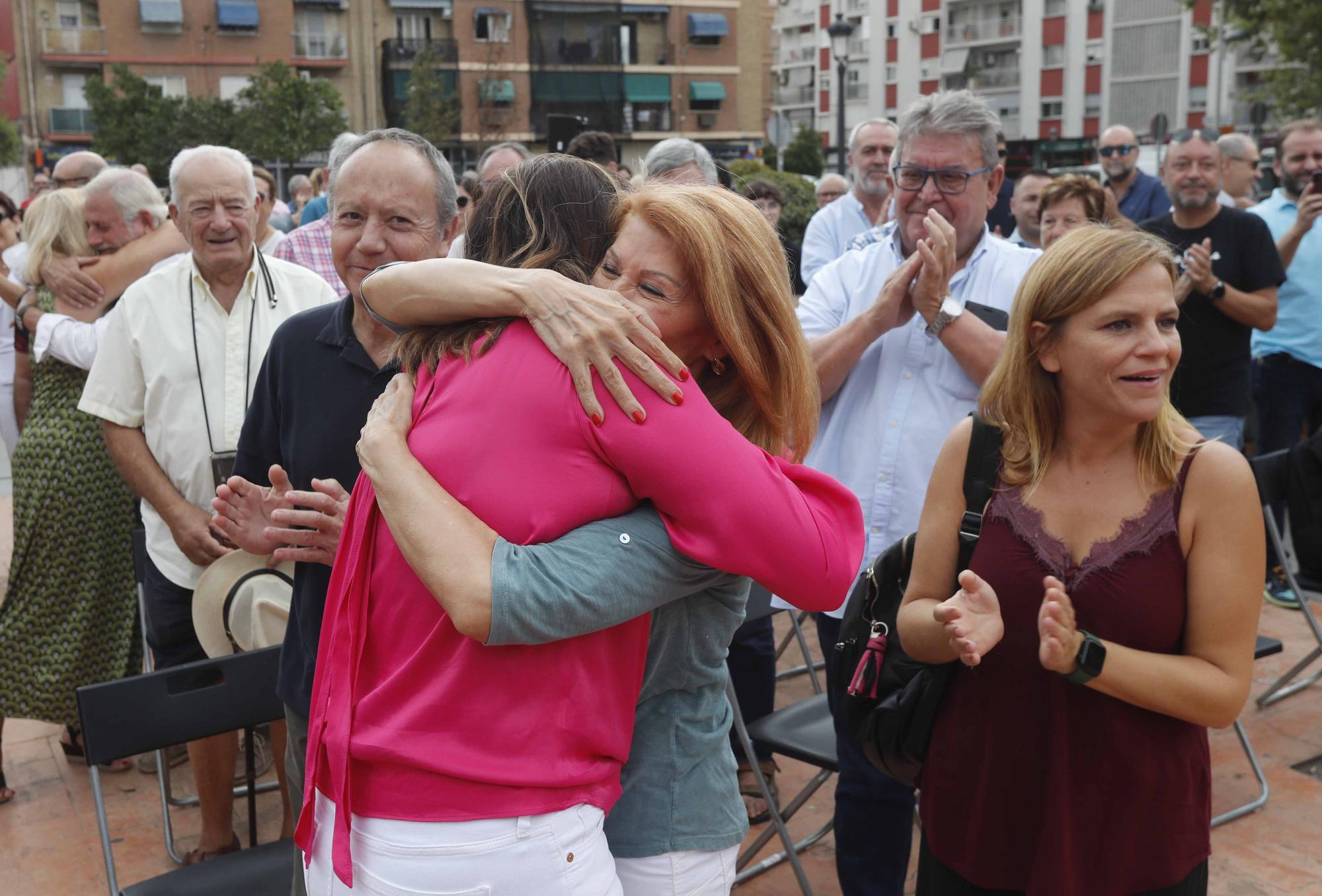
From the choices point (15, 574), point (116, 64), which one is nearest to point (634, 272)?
point (15, 574)

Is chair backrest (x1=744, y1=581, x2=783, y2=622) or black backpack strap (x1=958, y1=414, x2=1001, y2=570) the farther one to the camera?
chair backrest (x1=744, y1=581, x2=783, y2=622)

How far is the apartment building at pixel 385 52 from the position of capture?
3941cm

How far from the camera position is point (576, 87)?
4194cm

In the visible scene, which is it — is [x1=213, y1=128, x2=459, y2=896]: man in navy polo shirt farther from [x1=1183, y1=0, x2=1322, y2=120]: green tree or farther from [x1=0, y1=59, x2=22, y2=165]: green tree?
[x1=0, y1=59, x2=22, y2=165]: green tree

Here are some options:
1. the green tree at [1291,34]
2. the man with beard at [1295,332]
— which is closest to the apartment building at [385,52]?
the green tree at [1291,34]

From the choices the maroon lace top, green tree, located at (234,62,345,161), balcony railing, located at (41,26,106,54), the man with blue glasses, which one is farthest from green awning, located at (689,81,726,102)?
the maroon lace top

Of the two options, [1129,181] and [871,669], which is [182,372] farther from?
[1129,181]

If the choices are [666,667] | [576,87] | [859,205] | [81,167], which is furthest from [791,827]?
[576,87]

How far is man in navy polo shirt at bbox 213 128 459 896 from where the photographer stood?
85.5 inches

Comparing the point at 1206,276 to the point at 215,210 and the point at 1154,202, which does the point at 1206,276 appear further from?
the point at 215,210

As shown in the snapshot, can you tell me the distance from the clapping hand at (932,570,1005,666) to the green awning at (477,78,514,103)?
39.4 meters

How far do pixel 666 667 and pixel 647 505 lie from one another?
269mm

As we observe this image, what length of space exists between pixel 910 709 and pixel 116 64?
41992mm

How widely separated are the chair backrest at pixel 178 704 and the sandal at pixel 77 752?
6.33ft
